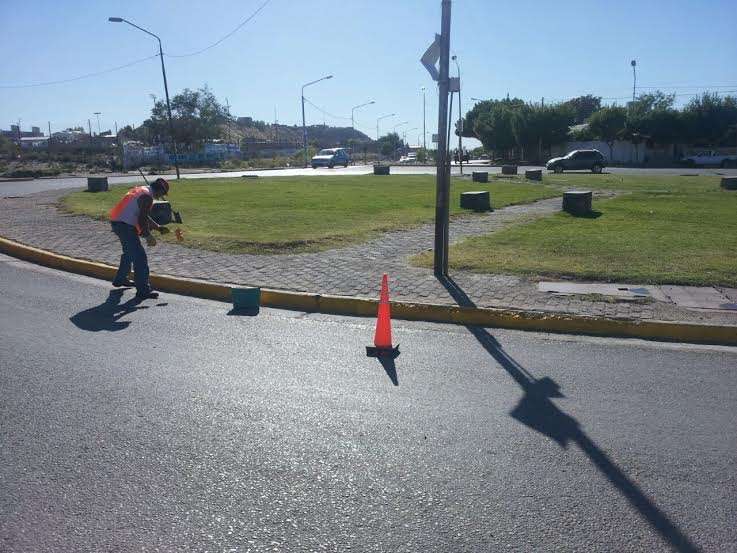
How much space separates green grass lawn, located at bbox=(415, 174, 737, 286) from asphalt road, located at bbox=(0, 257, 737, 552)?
8.28 feet

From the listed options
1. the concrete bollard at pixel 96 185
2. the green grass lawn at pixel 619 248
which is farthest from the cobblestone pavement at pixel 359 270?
the concrete bollard at pixel 96 185

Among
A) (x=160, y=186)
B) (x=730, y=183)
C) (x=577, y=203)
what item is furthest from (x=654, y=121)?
(x=160, y=186)

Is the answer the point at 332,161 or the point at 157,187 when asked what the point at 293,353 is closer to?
the point at 157,187

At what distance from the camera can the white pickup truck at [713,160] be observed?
5222 cm

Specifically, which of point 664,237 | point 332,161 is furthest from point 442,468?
point 332,161

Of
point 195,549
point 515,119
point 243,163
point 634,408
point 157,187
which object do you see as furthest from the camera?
point 515,119

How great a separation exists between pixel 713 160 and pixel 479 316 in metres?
53.7

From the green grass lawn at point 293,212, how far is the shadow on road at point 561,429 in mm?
5790

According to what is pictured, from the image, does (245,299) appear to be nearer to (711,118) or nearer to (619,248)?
(619,248)

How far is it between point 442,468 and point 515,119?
68352 millimetres

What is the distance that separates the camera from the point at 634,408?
4.72 meters

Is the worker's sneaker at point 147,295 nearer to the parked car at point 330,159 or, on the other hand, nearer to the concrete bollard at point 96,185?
the concrete bollard at point 96,185

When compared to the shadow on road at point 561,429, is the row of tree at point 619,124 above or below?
above

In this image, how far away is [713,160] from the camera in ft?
173
